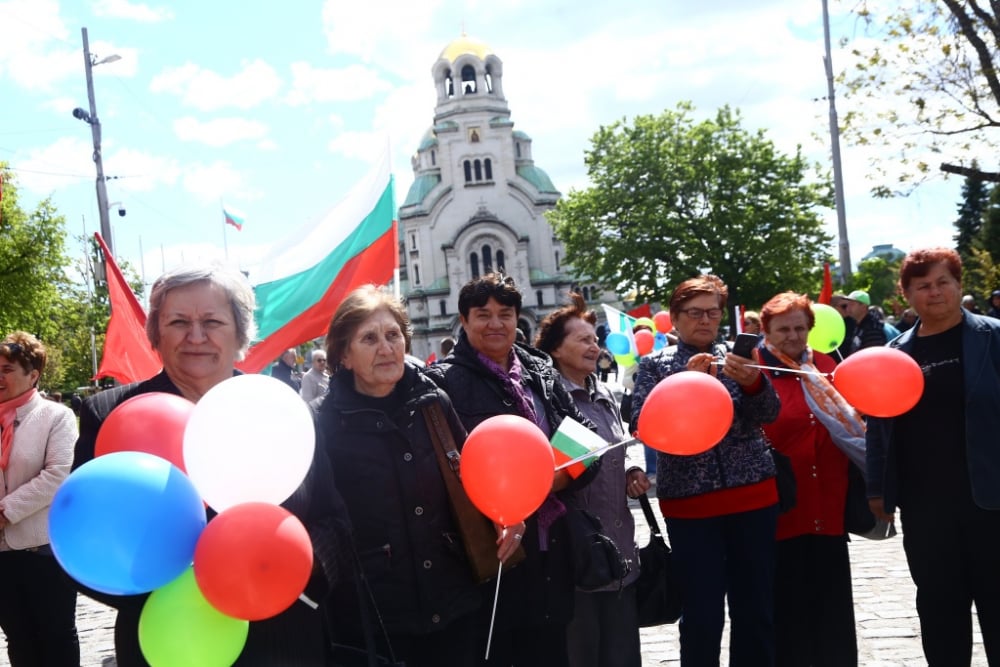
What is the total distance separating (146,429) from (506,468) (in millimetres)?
1262

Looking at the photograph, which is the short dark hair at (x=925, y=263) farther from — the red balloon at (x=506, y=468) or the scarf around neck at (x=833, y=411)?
the red balloon at (x=506, y=468)

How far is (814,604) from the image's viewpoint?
4.77m

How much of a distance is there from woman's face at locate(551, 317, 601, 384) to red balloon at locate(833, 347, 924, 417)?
1.27m

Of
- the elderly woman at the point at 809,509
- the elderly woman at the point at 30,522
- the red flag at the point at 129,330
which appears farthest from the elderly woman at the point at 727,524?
the red flag at the point at 129,330

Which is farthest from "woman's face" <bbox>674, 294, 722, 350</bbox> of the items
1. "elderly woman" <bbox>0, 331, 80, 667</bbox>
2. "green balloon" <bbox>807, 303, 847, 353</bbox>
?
"elderly woman" <bbox>0, 331, 80, 667</bbox>

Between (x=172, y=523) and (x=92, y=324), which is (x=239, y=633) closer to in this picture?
(x=172, y=523)

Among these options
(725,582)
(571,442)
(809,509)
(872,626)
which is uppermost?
(571,442)

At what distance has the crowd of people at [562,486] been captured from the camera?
302cm

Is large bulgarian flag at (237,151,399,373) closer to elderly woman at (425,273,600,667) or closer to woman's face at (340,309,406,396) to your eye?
elderly woman at (425,273,600,667)

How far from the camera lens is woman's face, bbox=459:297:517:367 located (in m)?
4.18

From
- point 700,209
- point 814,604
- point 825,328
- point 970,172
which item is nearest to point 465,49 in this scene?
point 700,209

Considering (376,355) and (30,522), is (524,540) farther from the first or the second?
(30,522)

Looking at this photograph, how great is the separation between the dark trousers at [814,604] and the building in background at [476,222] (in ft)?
202

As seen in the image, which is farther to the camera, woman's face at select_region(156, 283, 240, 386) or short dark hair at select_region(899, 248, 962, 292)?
short dark hair at select_region(899, 248, 962, 292)
